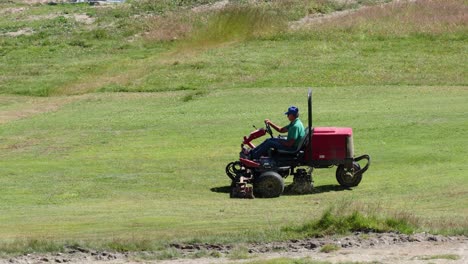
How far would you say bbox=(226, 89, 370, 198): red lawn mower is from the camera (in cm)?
2134

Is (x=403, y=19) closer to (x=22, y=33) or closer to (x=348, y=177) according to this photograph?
(x=22, y=33)

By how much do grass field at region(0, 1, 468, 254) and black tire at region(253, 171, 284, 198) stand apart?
1.13 feet

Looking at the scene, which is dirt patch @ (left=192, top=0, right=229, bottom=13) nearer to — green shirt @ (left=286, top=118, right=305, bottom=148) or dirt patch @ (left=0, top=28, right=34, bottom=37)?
dirt patch @ (left=0, top=28, right=34, bottom=37)

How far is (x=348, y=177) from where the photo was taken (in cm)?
2194

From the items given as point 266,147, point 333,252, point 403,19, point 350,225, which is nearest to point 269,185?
point 266,147

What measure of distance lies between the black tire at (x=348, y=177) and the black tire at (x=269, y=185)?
1396 mm

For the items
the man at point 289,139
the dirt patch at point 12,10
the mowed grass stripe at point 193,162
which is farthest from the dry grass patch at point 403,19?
the man at point 289,139

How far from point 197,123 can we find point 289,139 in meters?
11.3

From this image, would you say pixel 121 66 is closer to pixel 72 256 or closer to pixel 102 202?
pixel 102 202

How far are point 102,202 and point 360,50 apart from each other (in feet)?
93.9

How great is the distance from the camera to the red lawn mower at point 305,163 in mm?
21344

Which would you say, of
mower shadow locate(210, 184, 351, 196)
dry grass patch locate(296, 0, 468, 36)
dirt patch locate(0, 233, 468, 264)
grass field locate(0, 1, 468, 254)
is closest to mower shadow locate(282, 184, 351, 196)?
mower shadow locate(210, 184, 351, 196)

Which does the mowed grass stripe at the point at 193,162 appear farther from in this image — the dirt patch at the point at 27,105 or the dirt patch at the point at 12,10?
the dirt patch at the point at 12,10

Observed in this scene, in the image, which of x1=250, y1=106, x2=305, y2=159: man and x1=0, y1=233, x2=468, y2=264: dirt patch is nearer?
x1=0, y1=233, x2=468, y2=264: dirt patch
